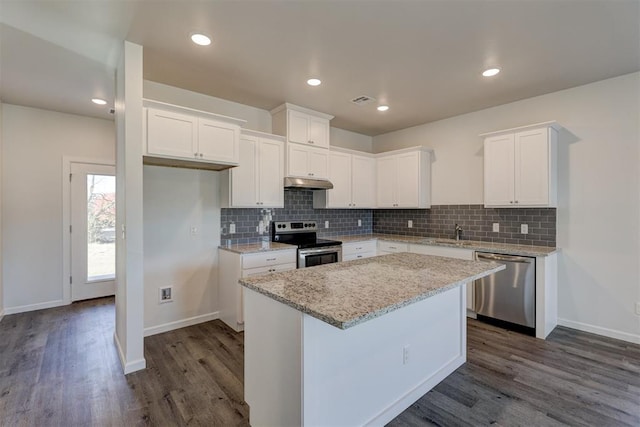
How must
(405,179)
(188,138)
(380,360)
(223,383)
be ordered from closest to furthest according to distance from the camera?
(380,360) → (223,383) → (188,138) → (405,179)

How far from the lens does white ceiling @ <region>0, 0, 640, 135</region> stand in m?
2.10

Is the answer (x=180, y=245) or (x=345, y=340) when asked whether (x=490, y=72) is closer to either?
(x=345, y=340)

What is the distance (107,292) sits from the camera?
15.6 ft

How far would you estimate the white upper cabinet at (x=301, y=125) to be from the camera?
3984 mm

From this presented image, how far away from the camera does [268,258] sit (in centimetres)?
349

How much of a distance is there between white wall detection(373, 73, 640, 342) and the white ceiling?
8.9 inches

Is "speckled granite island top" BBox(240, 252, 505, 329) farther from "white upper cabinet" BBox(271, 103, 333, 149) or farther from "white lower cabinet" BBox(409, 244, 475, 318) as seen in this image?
"white upper cabinet" BBox(271, 103, 333, 149)

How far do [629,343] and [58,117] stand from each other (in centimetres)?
732

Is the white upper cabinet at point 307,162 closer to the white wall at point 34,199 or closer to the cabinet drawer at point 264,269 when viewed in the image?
the cabinet drawer at point 264,269

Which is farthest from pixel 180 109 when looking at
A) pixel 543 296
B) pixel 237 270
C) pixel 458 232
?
pixel 543 296

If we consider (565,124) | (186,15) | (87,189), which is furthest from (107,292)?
(565,124)

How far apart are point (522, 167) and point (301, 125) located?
2742 millimetres

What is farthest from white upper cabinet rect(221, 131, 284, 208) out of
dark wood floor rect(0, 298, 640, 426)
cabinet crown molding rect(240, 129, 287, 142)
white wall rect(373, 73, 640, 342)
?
white wall rect(373, 73, 640, 342)

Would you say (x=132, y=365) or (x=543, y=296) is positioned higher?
(x=543, y=296)
